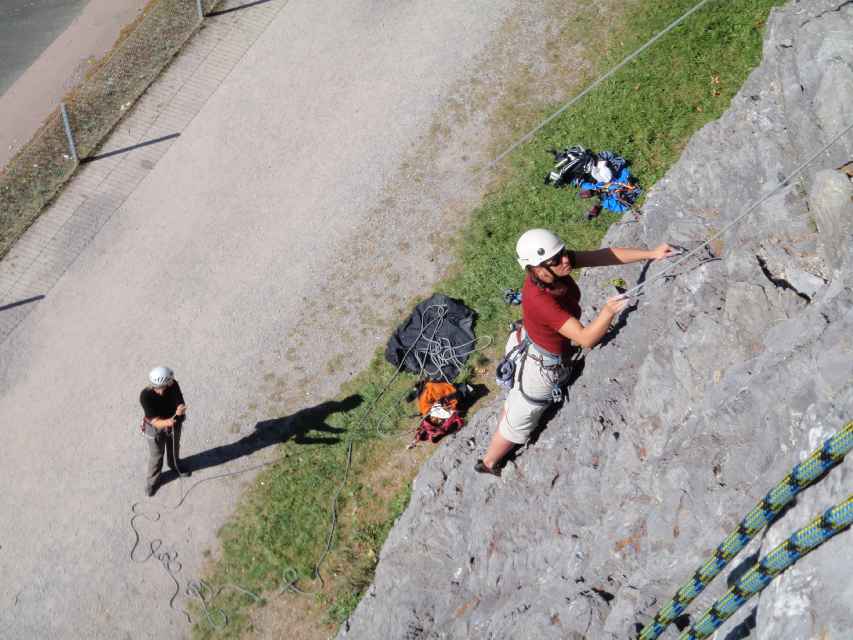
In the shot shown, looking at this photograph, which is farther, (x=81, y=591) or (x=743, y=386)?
(x=81, y=591)

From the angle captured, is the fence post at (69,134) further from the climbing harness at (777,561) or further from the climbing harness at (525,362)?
the climbing harness at (777,561)

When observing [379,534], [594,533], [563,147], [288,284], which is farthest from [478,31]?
[594,533]

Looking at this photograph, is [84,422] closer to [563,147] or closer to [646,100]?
[563,147]

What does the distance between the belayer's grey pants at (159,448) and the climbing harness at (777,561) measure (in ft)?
26.9

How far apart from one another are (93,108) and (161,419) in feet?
28.7

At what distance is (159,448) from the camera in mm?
12359

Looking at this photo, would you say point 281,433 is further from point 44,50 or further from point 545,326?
point 44,50

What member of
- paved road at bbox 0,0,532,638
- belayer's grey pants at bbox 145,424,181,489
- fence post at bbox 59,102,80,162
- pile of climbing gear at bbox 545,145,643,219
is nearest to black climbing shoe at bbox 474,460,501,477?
paved road at bbox 0,0,532,638

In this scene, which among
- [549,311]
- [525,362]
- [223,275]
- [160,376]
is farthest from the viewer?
[223,275]

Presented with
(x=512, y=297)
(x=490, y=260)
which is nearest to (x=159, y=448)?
(x=512, y=297)

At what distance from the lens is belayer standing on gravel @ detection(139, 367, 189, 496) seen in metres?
11.8

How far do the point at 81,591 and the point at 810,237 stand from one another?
1027 centimetres

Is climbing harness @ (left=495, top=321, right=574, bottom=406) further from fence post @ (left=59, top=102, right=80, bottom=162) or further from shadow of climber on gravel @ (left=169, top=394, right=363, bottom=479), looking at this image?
fence post @ (left=59, top=102, right=80, bottom=162)

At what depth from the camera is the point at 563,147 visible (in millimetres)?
14766
